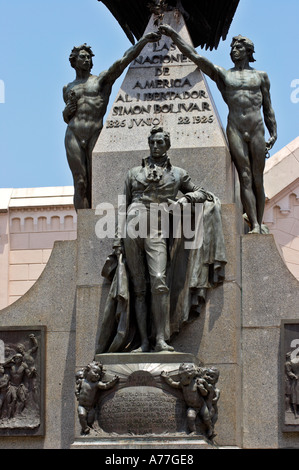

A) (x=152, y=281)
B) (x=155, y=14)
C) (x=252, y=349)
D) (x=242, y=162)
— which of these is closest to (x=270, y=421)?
(x=252, y=349)

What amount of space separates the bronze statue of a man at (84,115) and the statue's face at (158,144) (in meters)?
1.83

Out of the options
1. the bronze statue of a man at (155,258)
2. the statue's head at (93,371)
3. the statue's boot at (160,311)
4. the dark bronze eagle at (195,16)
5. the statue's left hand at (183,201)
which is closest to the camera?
the statue's head at (93,371)

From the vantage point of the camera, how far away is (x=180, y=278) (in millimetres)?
18766

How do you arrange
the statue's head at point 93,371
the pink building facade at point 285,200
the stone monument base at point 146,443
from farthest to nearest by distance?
1. the pink building facade at point 285,200
2. the statue's head at point 93,371
3. the stone monument base at point 146,443

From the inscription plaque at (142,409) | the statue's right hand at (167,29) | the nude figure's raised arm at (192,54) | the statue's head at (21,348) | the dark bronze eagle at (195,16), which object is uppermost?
the dark bronze eagle at (195,16)

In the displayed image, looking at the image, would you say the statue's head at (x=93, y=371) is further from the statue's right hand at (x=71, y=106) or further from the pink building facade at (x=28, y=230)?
the pink building facade at (x=28, y=230)

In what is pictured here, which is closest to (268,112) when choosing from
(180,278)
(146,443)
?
(180,278)

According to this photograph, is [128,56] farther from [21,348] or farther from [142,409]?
[142,409]

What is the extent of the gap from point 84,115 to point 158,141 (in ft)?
6.66

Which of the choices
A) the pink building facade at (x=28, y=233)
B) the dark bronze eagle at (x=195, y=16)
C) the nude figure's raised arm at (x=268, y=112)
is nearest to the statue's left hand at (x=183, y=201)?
the nude figure's raised arm at (x=268, y=112)

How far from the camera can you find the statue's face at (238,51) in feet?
65.8

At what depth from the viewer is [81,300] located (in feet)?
63.1
